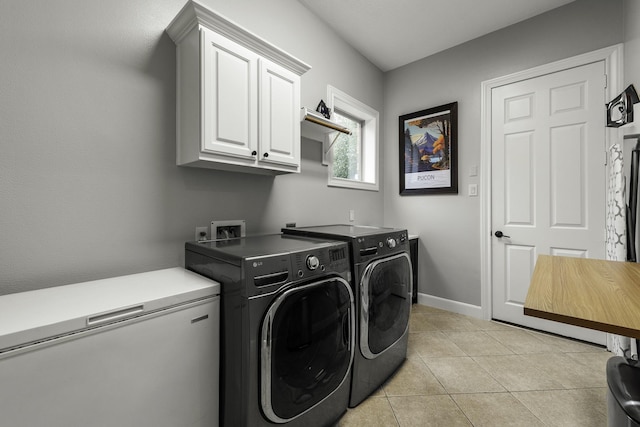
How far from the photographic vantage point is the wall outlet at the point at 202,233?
1662mm

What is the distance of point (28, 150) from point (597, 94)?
3.64m

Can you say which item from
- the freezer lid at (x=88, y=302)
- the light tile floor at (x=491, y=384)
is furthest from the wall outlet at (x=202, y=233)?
the light tile floor at (x=491, y=384)

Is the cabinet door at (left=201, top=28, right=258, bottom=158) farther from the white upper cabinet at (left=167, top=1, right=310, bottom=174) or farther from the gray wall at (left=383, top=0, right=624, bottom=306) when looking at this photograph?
the gray wall at (left=383, top=0, right=624, bottom=306)

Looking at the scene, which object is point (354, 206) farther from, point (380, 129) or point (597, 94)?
point (597, 94)

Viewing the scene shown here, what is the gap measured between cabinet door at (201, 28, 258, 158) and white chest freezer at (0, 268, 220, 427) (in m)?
0.74

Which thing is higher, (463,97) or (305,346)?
(463,97)

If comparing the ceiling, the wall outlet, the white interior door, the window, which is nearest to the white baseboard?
the white interior door

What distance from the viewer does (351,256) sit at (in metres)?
1.53

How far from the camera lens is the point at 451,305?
2.95 metres

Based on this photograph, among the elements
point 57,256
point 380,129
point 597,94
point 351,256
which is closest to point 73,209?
point 57,256

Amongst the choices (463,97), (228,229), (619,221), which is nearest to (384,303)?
(228,229)

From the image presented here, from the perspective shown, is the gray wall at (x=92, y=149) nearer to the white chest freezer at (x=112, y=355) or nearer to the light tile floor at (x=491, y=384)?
the white chest freezer at (x=112, y=355)

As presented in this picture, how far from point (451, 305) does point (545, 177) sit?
153 cm

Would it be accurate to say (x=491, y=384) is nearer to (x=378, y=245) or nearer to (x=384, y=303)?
(x=384, y=303)
